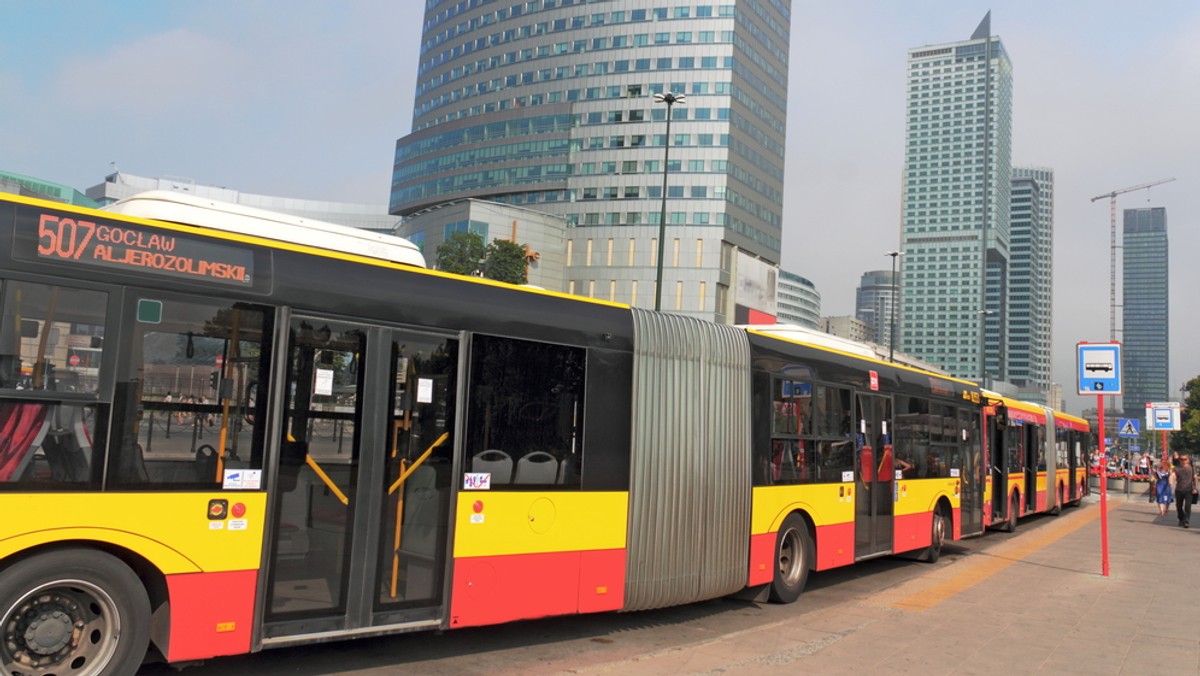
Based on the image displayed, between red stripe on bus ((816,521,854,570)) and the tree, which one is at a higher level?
the tree

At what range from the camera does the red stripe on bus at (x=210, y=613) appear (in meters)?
5.33

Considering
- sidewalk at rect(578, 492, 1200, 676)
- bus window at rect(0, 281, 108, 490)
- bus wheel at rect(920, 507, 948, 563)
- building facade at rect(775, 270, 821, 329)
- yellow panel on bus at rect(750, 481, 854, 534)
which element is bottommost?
sidewalk at rect(578, 492, 1200, 676)

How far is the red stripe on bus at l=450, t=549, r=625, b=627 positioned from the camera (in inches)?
262

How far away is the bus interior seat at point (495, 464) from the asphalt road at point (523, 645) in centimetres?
146

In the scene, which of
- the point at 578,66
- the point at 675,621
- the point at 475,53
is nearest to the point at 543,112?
the point at 578,66

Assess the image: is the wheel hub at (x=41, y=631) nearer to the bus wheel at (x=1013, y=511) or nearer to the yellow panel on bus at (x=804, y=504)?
the yellow panel on bus at (x=804, y=504)

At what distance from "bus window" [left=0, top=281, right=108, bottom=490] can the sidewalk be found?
3899mm

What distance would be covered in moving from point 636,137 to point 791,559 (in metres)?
92.9

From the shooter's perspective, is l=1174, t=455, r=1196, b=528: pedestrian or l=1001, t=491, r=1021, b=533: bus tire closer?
l=1001, t=491, r=1021, b=533: bus tire

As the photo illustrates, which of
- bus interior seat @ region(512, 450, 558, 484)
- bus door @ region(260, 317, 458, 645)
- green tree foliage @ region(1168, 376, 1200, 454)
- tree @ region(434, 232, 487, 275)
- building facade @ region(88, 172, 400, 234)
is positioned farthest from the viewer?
building facade @ region(88, 172, 400, 234)

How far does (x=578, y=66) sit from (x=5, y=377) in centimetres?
10499

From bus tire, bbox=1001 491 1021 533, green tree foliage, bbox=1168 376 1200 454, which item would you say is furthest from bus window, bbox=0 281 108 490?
green tree foliage, bbox=1168 376 1200 454

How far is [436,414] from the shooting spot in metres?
6.59

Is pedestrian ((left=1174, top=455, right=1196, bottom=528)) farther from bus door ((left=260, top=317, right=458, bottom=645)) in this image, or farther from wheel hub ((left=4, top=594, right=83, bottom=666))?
wheel hub ((left=4, top=594, right=83, bottom=666))
